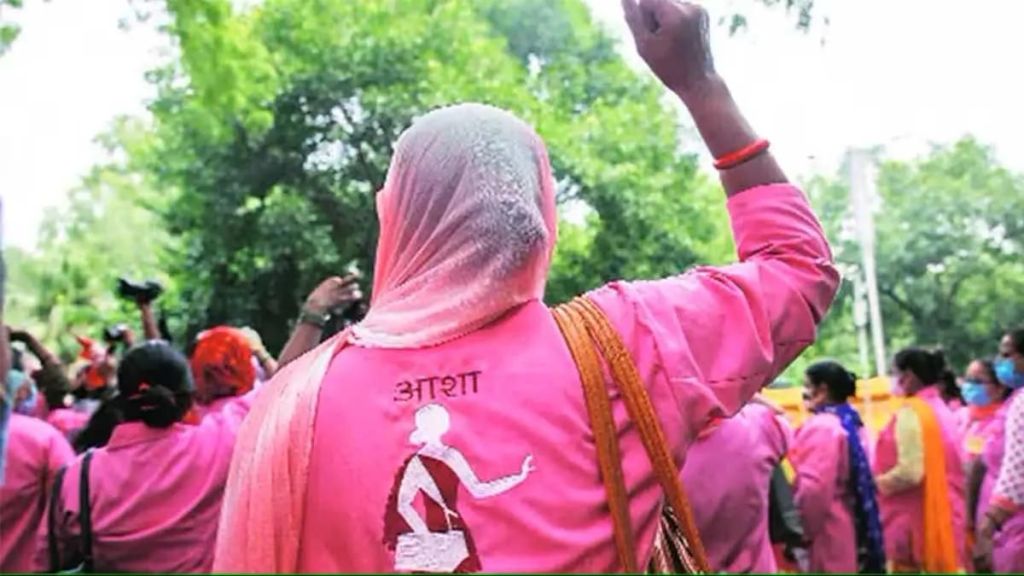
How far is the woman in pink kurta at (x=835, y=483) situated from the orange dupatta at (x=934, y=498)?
0.43 metres

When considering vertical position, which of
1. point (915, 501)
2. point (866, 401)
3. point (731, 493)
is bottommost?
point (866, 401)

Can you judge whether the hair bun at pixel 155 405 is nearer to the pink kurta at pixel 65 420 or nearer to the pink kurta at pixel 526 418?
the pink kurta at pixel 65 420

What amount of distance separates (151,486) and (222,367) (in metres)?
0.70

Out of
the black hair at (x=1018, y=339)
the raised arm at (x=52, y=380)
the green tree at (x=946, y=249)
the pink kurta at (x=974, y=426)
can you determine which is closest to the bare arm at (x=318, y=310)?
the raised arm at (x=52, y=380)

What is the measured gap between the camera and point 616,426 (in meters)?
1.57

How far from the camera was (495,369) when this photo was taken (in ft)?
5.24

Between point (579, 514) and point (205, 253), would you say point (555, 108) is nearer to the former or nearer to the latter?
point (205, 253)

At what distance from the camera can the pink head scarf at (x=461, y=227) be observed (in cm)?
163

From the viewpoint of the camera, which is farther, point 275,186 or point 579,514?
point 275,186

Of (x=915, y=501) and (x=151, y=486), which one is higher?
(x=151, y=486)

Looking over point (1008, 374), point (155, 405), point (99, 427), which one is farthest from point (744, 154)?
point (1008, 374)

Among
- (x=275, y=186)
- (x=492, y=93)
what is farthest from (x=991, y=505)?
(x=275, y=186)

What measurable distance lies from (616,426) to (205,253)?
13.2 m

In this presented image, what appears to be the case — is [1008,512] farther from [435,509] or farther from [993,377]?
[435,509]
